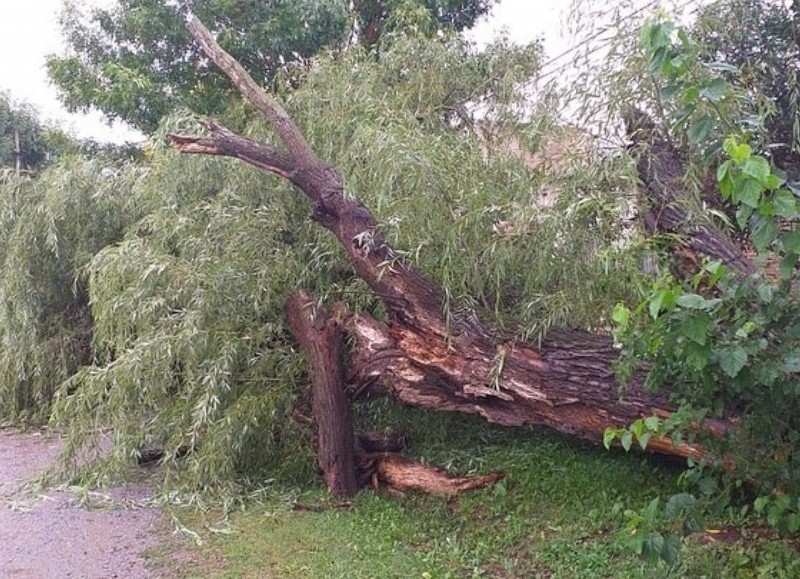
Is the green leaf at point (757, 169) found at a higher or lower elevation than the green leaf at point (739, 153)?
lower

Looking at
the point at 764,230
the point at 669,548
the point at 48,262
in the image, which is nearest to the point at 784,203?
the point at 764,230

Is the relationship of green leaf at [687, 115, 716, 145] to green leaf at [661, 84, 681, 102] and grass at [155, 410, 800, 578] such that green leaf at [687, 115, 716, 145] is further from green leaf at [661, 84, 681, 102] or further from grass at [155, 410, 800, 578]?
grass at [155, 410, 800, 578]

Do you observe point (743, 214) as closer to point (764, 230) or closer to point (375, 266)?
point (764, 230)

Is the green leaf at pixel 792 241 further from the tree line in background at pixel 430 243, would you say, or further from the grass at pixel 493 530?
the grass at pixel 493 530

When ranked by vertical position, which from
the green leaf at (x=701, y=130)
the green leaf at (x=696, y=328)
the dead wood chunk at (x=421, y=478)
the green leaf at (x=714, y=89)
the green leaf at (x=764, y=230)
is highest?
the green leaf at (x=714, y=89)

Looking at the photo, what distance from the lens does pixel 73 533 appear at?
3.89 metres

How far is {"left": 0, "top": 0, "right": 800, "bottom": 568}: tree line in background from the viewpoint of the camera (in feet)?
6.77

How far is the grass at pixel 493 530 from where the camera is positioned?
309cm

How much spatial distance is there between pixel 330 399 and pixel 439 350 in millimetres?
923

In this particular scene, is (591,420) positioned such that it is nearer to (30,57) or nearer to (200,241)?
(200,241)

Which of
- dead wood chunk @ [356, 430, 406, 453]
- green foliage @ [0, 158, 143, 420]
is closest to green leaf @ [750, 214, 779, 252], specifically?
dead wood chunk @ [356, 430, 406, 453]

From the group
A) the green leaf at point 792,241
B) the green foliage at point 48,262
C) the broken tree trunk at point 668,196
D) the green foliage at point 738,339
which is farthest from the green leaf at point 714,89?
the green foliage at point 48,262

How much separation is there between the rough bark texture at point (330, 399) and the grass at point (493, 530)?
16 cm

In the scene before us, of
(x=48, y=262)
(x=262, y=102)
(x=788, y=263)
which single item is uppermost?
(x=262, y=102)
